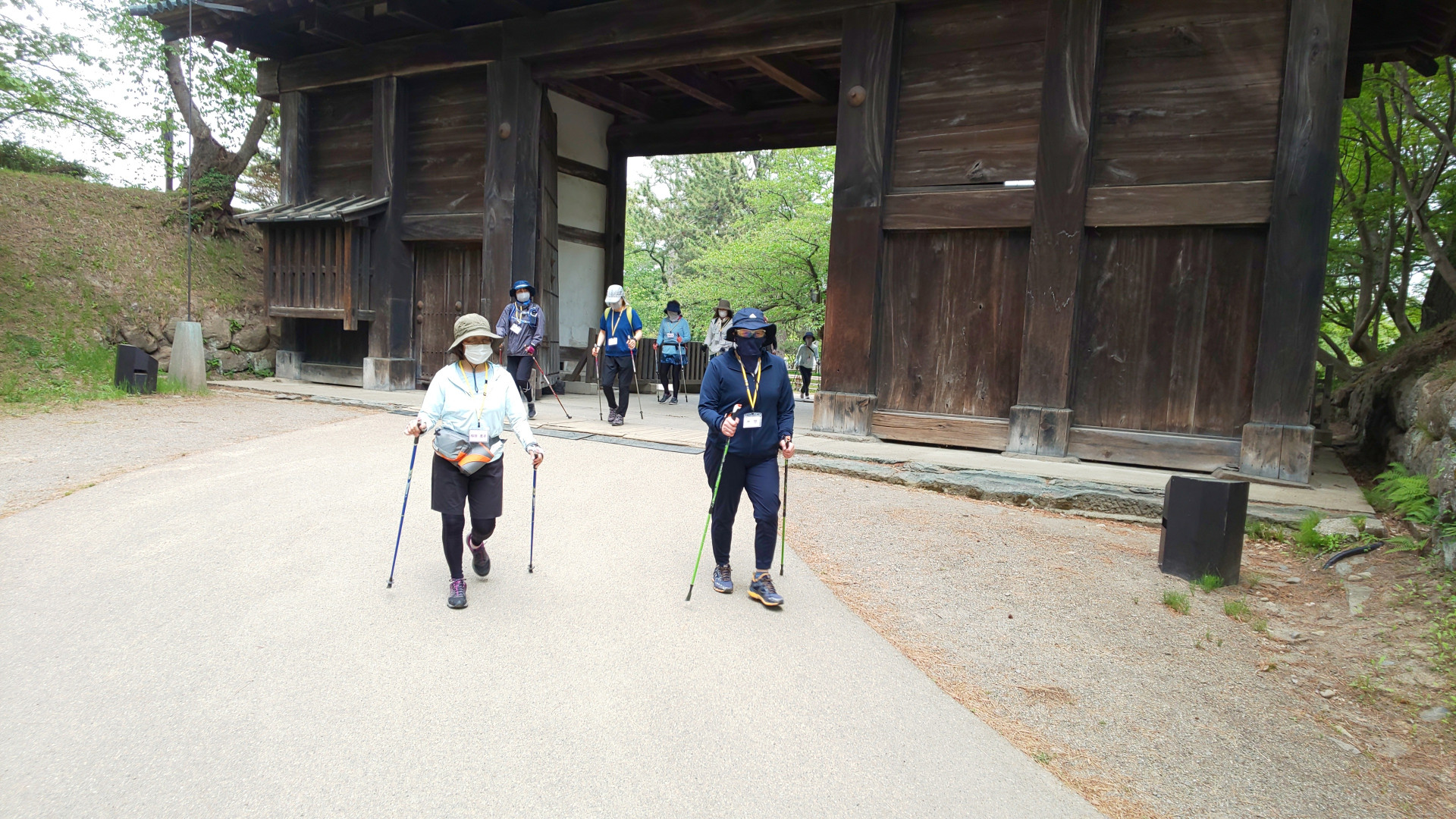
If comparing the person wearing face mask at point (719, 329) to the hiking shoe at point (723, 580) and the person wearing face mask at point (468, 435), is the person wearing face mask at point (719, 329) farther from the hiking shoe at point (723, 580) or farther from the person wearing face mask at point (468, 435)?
the person wearing face mask at point (468, 435)

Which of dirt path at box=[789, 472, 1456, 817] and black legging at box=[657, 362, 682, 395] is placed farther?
black legging at box=[657, 362, 682, 395]

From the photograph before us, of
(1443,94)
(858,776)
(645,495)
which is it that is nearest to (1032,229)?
(645,495)

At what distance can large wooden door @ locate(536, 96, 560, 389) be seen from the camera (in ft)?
41.2

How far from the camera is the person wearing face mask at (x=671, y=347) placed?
14125 millimetres

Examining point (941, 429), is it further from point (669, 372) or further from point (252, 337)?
point (252, 337)

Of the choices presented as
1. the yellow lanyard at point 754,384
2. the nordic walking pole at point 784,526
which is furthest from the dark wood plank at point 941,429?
the yellow lanyard at point 754,384

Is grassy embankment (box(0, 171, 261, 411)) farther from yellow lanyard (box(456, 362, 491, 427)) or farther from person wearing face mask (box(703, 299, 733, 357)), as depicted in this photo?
yellow lanyard (box(456, 362, 491, 427))

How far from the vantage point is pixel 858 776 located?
9.79 feet

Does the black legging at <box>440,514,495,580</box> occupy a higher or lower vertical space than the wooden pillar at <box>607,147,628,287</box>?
lower

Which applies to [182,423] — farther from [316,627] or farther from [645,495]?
[316,627]

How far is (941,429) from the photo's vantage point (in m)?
8.99

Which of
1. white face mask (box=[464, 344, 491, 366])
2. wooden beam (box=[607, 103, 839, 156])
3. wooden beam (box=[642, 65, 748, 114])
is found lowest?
white face mask (box=[464, 344, 491, 366])

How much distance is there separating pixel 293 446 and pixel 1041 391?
25.3 feet

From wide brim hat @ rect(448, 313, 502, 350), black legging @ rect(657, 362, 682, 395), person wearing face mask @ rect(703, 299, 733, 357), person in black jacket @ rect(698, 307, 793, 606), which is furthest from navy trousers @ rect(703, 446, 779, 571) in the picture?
black legging @ rect(657, 362, 682, 395)
